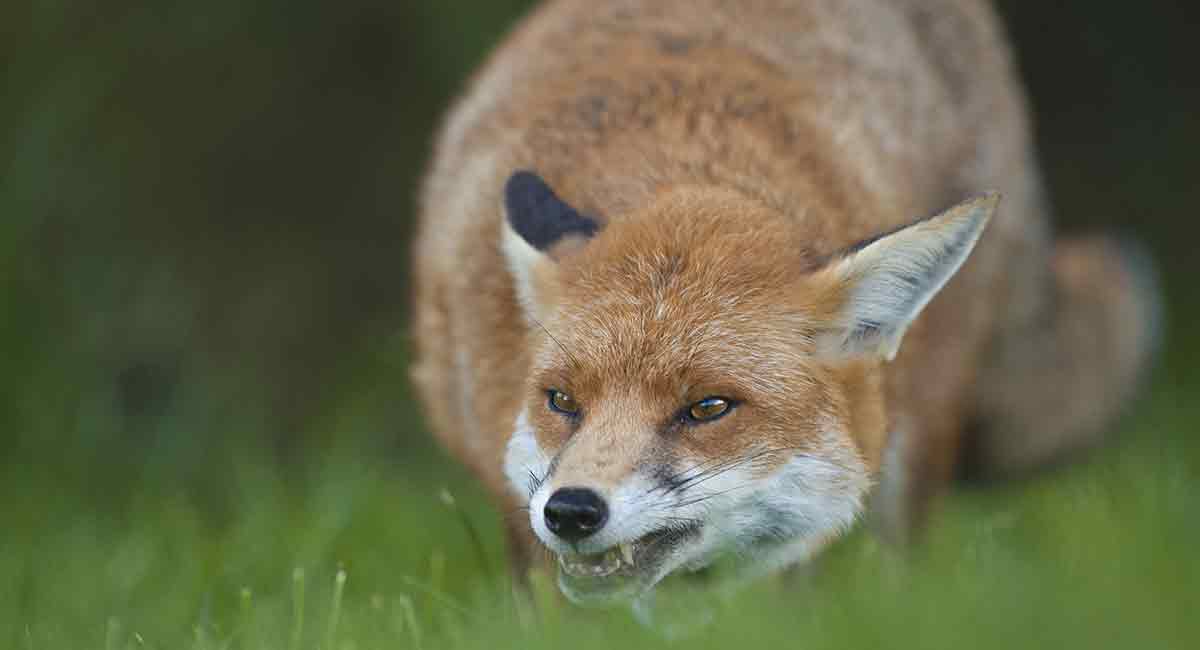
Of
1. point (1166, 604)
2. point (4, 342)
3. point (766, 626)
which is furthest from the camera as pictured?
point (4, 342)

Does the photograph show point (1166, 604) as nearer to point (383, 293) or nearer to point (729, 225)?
point (729, 225)

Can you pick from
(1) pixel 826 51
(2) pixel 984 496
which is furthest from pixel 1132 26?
(1) pixel 826 51

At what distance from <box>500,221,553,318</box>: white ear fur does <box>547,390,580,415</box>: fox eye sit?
1.19ft

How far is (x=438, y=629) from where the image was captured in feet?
14.3

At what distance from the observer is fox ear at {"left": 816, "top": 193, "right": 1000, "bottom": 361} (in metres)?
4.00

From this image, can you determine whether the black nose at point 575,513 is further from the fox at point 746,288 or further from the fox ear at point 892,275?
the fox ear at point 892,275

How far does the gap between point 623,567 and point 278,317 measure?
5.84 metres

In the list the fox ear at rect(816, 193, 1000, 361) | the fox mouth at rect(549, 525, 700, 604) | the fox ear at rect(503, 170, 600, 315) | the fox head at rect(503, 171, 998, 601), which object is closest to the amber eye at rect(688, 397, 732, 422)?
the fox head at rect(503, 171, 998, 601)

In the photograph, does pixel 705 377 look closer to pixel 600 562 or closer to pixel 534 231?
pixel 600 562

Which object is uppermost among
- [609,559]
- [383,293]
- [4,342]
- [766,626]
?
[766,626]

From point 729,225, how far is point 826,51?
1.71 meters

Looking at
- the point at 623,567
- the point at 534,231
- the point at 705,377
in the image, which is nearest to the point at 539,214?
the point at 534,231

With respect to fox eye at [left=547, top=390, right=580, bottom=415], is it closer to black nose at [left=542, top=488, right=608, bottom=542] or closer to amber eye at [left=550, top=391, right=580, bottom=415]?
amber eye at [left=550, top=391, right=580, bottom=415]

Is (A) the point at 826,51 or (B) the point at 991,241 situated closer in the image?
(A) the point at 826,51
